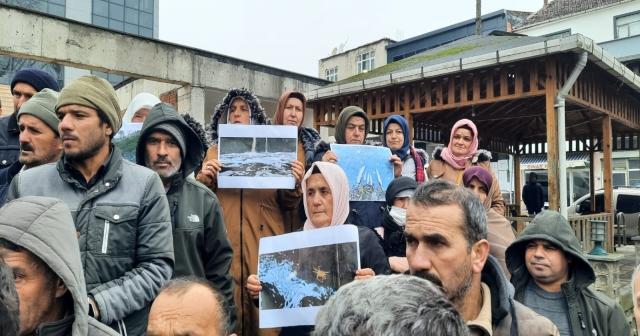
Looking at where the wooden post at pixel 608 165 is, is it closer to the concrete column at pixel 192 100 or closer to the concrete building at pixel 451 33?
the concrete column at pixel 192 100

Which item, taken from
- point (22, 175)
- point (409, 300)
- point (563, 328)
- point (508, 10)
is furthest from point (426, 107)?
point (508, 10)

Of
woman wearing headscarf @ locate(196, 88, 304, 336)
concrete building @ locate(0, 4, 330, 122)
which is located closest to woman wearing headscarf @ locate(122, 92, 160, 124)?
woman wearing headscarf @ locate(196, 88, 304, 336)

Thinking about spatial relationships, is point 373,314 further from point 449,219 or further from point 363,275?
point 363,275

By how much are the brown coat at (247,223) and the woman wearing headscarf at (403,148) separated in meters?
1.19

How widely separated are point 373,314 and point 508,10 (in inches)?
1591

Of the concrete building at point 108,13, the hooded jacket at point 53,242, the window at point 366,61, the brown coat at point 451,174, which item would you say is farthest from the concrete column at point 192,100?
the window at point 366,61

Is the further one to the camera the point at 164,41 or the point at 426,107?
the point at 164,41

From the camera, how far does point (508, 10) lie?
36125 mm

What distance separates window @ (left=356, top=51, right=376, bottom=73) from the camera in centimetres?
3562

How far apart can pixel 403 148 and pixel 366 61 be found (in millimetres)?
33257

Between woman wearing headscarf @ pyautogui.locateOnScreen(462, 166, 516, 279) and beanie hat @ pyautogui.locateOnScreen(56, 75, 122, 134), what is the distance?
92.3 inches

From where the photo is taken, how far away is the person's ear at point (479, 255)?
74.3 inches

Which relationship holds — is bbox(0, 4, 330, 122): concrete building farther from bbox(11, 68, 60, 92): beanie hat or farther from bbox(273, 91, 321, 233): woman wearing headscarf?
bbox(273, 91, 321, 233): woman wearing headscarf

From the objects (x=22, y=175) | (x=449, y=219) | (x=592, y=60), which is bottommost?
(x=449, y=219)
